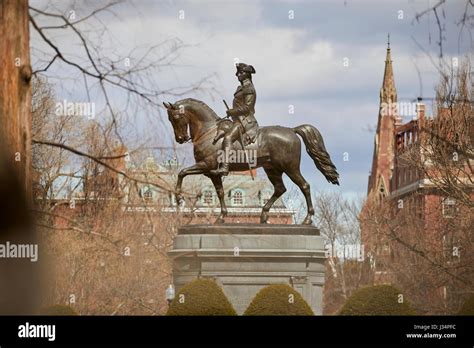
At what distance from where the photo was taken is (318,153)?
2464 cm

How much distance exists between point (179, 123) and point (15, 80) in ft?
44.6

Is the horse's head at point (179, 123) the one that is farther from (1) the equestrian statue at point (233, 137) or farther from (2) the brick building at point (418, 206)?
(2) the brick building at point (418, 206)

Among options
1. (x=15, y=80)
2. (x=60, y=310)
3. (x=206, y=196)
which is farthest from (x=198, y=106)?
(x=15, y=80)

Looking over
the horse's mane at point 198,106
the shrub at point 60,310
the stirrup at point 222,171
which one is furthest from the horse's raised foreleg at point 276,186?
the shrub at point 60,310

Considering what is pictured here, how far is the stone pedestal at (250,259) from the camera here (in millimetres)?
23750

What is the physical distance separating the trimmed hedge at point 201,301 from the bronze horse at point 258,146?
2.21m

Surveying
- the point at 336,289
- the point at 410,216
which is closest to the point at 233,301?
the point at 410,216

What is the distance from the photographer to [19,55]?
9.98 m

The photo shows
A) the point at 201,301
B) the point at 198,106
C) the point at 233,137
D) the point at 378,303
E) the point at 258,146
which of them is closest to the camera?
the point at 201,301

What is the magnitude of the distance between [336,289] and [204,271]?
3180 centimetres

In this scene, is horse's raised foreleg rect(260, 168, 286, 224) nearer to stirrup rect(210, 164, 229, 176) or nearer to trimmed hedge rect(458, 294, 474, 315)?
stirrup rect(210, 164, 229, 176)

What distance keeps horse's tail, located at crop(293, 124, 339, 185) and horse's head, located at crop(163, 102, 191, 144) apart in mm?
2326

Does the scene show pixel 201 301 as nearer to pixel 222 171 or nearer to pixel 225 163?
pixel 222 171
